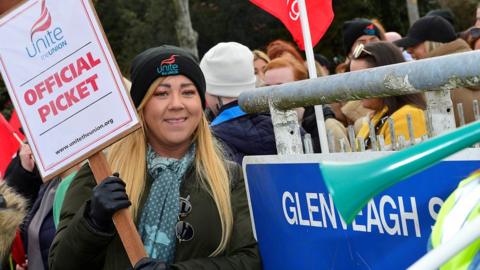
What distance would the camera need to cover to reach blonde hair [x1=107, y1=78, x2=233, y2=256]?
2.94 m

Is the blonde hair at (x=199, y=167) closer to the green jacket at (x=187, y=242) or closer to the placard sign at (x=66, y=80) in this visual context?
the green jacket at (x=187, y=242)

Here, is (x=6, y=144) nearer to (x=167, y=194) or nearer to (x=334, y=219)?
(x=167, y=194)

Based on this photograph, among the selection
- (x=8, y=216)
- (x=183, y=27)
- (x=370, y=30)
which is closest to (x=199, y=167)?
(x=8, y=216)

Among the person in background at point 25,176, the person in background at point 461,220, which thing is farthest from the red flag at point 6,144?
the person in background at point 461,220

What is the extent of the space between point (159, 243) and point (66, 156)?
45 centimetres

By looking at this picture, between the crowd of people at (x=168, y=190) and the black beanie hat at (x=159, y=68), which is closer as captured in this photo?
the crowd of people at (x=168, y=190)

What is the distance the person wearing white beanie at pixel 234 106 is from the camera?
4.09 metres

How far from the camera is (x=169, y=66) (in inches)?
121

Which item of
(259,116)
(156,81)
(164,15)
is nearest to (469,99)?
(259,116)

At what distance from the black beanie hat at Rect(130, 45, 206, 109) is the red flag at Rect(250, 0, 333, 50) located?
1.32 metres

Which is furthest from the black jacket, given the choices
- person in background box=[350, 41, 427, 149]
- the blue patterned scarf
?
the blue patterned scarf

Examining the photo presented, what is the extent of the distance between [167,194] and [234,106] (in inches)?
59.4

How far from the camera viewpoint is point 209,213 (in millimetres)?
2934

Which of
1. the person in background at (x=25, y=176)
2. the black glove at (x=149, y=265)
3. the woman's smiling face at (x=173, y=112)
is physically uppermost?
the woman's smiling face at (x=173, y=112)
